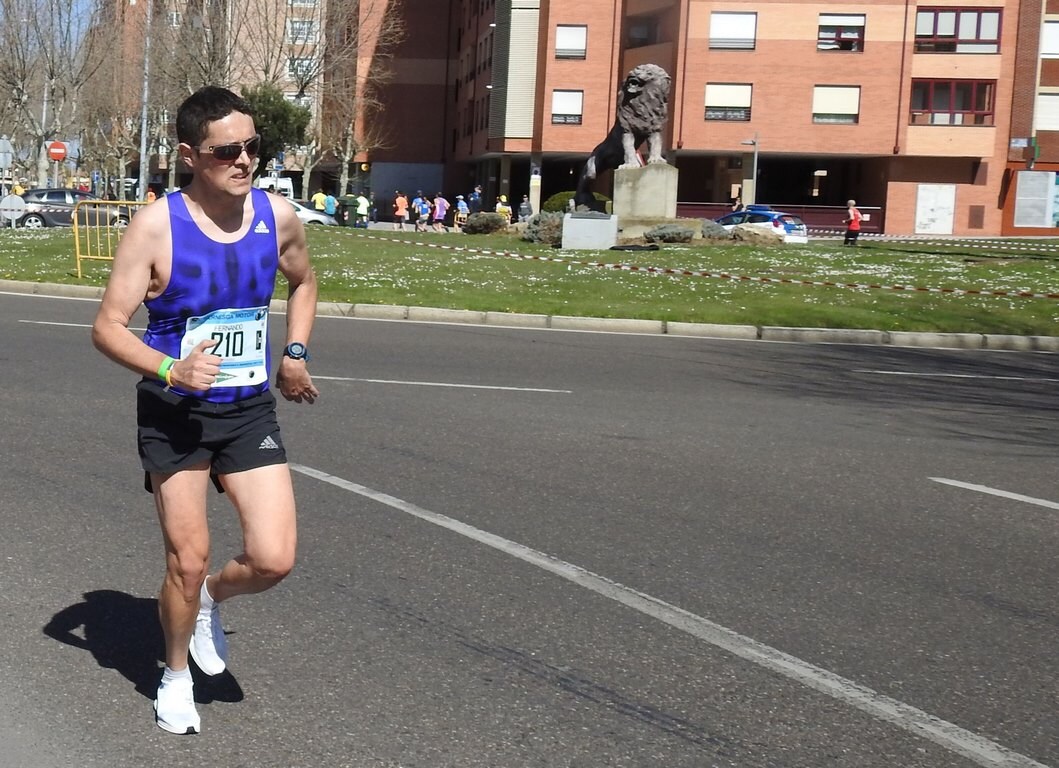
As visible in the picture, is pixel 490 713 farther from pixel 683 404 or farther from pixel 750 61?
pixel 750 61

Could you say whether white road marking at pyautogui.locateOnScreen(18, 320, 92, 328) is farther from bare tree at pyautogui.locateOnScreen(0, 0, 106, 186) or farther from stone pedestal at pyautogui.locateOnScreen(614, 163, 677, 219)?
bare tree at pyautogui.locateOnScreen(0, 0, 106, 186)

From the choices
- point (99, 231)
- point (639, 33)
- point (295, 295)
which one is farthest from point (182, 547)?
point (639, 33)

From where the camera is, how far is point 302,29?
60.3 meters

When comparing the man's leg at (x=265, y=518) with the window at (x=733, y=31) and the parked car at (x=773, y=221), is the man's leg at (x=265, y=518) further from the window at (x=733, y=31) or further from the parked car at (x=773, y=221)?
the window at (x=733, y=31)

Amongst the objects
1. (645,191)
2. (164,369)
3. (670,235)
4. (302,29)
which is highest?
(302,29)

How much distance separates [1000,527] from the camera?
7.21 m

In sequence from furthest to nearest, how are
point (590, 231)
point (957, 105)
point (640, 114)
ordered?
point (957, 105) < point (640, 114) < point (590, 231)

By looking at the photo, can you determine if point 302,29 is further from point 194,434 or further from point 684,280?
point 194,434

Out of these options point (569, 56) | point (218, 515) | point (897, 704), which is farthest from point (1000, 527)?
point (569, 56)

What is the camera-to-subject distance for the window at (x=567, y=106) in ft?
218

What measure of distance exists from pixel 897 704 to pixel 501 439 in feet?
16.3

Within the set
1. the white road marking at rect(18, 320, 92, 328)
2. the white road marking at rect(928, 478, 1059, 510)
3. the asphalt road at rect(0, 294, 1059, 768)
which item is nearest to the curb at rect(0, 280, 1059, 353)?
the white road marking at rect(18, 320, 92, 328)

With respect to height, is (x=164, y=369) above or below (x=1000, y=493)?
above

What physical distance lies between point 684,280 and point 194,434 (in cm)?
2067
